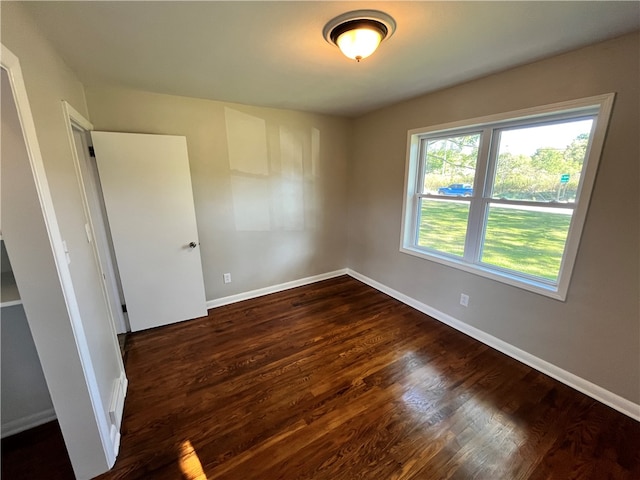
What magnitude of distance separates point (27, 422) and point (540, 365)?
3.61 metres

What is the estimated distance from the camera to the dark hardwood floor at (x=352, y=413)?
140 cm

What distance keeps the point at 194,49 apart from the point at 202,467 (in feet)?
8.06

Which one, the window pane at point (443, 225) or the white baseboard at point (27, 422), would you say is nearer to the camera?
the white baseboard at point (27, 422)

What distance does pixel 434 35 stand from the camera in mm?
1491

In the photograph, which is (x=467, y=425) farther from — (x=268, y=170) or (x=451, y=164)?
(x=268, y=170)

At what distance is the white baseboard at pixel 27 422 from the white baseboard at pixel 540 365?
3.20 metres

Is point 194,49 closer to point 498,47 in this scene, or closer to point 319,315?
point 498,47

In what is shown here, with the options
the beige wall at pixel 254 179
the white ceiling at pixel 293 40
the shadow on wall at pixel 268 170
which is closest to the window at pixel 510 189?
the white ceiling at pixel 293 40

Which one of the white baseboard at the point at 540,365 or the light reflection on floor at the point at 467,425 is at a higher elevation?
the white baseboard at the point at 540,365

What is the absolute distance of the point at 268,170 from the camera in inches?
123

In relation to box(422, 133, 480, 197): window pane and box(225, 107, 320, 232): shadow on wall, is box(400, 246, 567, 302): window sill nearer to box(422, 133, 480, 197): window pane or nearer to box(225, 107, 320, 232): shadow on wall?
box(422, 133, 480, 197): window pane

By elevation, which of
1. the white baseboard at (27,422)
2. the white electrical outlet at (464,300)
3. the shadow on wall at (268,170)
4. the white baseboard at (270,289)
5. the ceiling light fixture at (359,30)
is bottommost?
the white baseboard at (27,422)

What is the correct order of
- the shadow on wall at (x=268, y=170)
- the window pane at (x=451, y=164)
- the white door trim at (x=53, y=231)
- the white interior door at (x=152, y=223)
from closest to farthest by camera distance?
the white door trim at (x=53, y=231), the white interior door at (x=152, y=223), the window pane at (x=451, y=164), the shadow on wall at (x=268, y=170)

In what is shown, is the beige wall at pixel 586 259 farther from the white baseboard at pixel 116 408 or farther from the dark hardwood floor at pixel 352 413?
the white baseboard at pixel 116 408
